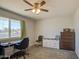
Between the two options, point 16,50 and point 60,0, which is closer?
point 60,0

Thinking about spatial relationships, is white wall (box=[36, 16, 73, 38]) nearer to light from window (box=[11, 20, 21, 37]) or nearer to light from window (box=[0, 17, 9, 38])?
light from window (box=[11, 20, 21, 37])

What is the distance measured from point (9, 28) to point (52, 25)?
329cm

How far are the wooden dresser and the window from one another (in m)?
2.82

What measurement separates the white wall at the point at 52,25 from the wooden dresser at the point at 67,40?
2.52 ft

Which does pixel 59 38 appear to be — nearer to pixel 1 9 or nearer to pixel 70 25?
pixel 70 25

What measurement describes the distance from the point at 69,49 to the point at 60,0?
3.65 m

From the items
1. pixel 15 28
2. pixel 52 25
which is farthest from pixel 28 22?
pixel 52 25

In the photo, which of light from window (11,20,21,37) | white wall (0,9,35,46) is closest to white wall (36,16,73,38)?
white wall (0,9,35,46)

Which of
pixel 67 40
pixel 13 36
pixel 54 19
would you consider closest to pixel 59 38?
pixel 67 40

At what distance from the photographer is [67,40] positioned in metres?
6.08

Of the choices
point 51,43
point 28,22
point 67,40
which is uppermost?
point 28,22

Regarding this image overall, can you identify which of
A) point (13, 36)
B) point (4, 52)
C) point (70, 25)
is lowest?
point (4, 52)

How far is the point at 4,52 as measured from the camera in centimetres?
358

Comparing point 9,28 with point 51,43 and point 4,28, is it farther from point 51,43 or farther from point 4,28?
point 51,43
